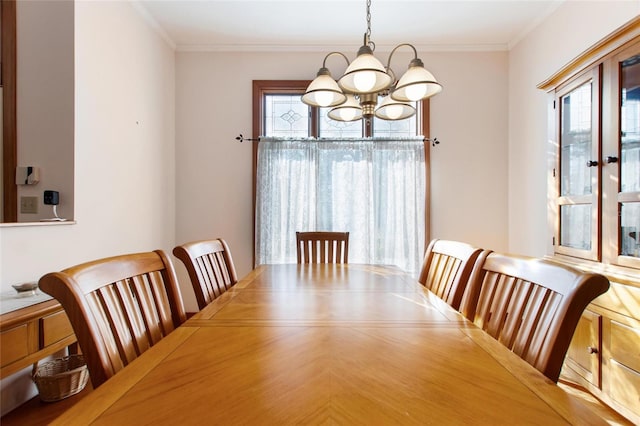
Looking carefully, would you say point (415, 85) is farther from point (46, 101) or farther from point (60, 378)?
point (60, 378)

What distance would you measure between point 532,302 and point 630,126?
1.44 metres

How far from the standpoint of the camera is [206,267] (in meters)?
1.46

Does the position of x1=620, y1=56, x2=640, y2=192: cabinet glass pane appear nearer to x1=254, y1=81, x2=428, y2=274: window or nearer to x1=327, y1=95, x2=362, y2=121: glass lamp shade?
x1=327, y1=95, x2=362, y2=121: glass lamp shade

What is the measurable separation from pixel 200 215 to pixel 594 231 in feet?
10.0

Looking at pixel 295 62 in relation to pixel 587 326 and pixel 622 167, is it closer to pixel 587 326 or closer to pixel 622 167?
pixel 622 167

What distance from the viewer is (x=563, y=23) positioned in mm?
2453

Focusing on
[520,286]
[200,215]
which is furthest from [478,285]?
[200,215]

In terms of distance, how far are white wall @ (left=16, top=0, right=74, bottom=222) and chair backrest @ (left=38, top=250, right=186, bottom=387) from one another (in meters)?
1.37

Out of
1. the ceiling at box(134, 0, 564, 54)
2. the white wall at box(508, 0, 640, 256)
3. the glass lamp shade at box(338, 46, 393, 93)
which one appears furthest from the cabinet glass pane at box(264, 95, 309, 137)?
the white wall at box(508, 0, 640, 256)

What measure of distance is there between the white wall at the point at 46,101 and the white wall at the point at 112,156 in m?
0.05

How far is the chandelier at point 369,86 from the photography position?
1.33 metres

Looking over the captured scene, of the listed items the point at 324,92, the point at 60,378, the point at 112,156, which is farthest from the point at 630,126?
the point at 60,378

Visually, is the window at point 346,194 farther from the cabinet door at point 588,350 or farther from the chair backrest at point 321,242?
the cabinet door at point 588,350

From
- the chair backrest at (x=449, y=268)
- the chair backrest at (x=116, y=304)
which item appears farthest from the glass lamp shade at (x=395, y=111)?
the chair backrest at (x=116, y=304)
